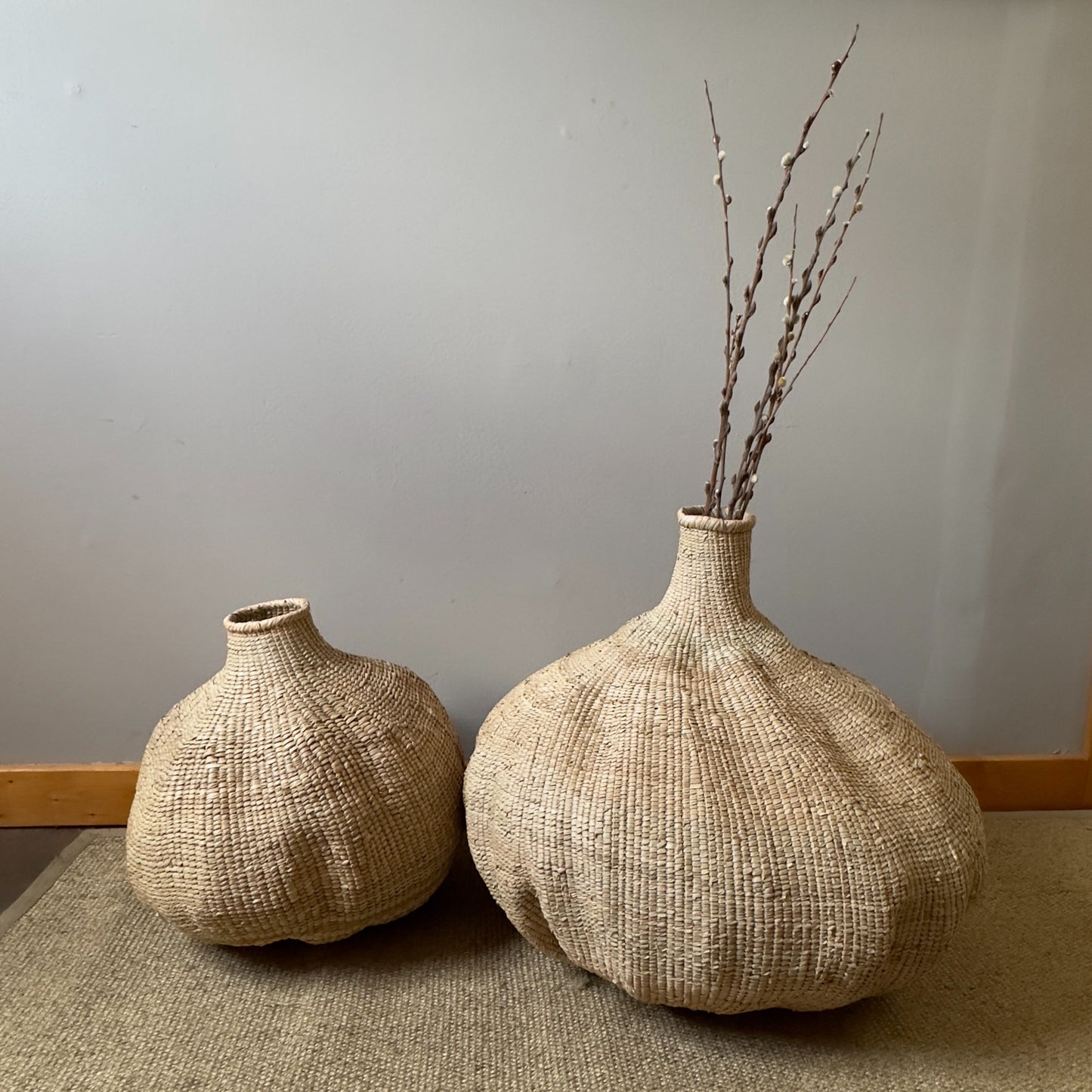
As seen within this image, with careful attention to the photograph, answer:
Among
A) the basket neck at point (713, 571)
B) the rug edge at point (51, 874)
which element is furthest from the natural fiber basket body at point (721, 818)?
the rug edge at point (51, 874)

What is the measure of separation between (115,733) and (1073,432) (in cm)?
154

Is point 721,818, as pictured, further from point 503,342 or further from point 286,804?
point 503,342

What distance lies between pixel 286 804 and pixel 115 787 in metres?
0.57

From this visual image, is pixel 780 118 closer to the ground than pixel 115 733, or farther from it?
farther from it

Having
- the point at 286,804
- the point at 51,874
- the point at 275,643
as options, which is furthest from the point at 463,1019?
the point at 51,874

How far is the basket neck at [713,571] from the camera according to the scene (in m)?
0.92

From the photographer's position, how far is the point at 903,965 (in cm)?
79

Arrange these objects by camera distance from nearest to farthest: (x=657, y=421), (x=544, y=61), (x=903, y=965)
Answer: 1. (x=903, y=965)
2. (x=544, y=61)
3. (x=657, y=421)

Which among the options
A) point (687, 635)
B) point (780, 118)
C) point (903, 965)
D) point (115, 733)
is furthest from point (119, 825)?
point (780, 118)

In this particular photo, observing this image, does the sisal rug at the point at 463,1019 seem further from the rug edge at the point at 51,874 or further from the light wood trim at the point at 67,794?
the light wood trim at the point at 67,794

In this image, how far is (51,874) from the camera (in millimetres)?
1191

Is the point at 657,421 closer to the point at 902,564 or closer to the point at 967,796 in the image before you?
the point at 902,564

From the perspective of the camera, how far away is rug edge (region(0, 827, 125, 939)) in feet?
3.60

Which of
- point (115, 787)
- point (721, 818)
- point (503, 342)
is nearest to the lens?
point (721, 818)
